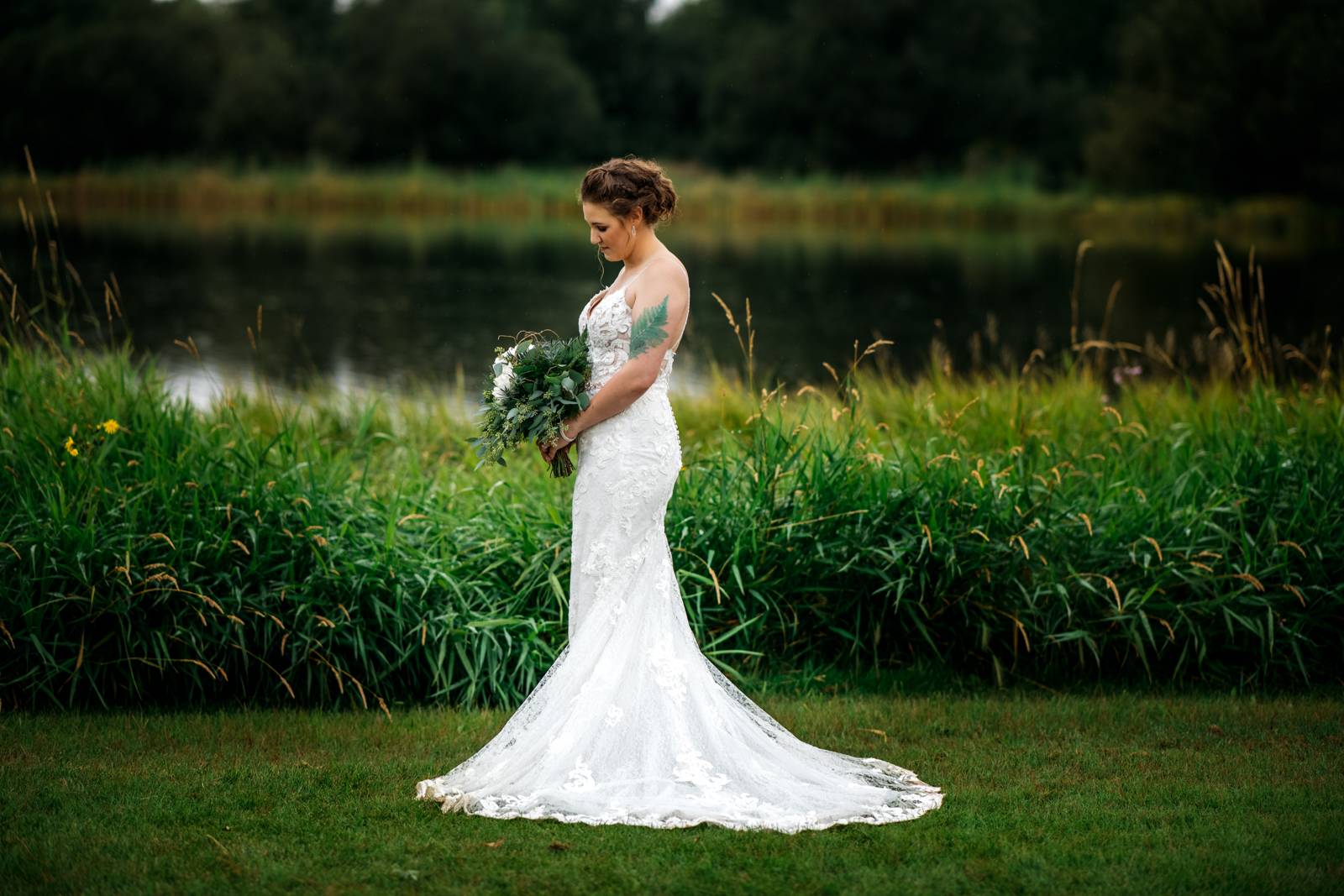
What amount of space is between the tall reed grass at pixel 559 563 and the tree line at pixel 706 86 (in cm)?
3484

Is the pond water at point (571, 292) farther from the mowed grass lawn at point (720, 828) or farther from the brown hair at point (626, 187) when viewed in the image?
the brown hair at point (626, 187)

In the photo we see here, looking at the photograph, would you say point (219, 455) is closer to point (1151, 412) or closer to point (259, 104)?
point (1151, 412)

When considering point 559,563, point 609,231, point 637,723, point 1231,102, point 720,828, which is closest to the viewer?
point 720,828

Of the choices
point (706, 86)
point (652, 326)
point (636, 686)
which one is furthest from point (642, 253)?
point (706, 86)

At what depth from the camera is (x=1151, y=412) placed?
9422 mm

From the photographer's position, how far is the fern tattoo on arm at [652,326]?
4.71 m

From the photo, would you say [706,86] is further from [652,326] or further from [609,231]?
[652,326]

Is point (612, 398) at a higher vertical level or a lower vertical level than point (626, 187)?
lower

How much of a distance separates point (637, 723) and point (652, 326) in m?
1.37

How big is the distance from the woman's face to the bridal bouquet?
1.11 feet

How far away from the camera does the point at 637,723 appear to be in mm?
4637

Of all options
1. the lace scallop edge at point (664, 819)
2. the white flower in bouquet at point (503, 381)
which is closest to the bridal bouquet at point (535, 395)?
the white flower in bouquet at point (503, 381)

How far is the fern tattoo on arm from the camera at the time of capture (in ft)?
15.5

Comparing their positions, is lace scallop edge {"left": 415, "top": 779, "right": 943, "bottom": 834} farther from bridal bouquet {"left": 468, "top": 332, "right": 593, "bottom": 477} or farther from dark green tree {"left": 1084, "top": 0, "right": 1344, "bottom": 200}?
dark green tree {"left": 1084, "top": 0, "right": 1344, "bottom": 200}
